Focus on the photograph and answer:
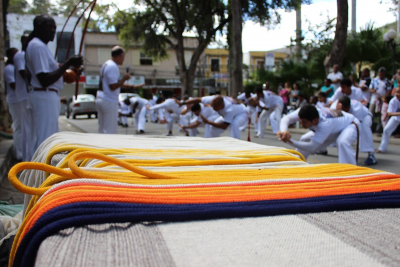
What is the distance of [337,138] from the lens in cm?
574

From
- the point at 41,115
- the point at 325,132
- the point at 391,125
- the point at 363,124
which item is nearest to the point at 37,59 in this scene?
the point at 41,115

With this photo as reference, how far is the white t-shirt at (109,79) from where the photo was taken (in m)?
6.31

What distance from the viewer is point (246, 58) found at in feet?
160

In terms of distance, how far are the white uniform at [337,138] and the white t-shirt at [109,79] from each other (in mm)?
3003

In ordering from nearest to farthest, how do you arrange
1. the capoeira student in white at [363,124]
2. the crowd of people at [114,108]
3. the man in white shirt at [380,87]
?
the crowd of people at [114,108] < the capoeira student in white at [363,124] < the man in white shirt at [380,87]

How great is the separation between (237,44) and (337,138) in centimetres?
1003

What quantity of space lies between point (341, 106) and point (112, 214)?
665cm

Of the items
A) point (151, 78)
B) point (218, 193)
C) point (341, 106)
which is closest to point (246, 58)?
point (151, 78)

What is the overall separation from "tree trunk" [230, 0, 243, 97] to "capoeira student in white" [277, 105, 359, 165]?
9.84 meters

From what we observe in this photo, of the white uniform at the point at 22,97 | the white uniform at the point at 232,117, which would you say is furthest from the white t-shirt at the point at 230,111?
the white uniform at the point at 22,97

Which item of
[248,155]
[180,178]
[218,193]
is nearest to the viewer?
[218,193]

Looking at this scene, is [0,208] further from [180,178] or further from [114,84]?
[114,84]

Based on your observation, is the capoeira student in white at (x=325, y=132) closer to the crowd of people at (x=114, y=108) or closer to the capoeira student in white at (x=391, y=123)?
the crowd of people at (x=114, y=108)

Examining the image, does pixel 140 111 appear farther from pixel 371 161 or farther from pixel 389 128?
pixel 371 161
